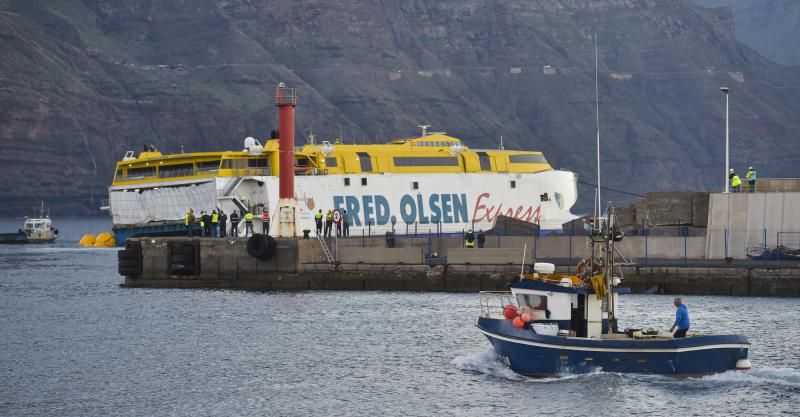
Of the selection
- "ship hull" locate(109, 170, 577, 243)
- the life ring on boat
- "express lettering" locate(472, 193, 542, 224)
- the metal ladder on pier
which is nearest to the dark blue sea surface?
the metal ladder on pier

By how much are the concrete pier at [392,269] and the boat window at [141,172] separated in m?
27.5

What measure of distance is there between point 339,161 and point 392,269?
95.2 feet

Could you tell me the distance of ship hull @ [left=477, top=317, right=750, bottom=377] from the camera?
4503 centimetres

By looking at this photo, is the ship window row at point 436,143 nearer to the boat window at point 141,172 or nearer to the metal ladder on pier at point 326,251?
the boat window at point 141,172

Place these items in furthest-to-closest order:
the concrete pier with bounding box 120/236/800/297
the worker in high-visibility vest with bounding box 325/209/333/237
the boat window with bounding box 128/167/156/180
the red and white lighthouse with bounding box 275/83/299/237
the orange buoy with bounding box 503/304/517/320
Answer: the boat window with bounding box 128/167/156/180 → the worker in high-visibility vest with bounding box 325/209/333/237 → the red and white lighthouse with bounding box 275/83/299/237 → the concrete pier with bounding box 120/236/800/297 → the orange buoy with bounding box 503/304/517/320

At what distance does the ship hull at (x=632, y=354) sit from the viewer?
1773 inches

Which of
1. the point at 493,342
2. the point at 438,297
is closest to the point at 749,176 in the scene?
the point at 438,297

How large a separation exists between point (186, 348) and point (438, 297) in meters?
16.6

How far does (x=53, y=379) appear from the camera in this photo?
4941 cm

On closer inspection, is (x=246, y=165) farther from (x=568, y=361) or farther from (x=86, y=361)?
(x=568, y=361)

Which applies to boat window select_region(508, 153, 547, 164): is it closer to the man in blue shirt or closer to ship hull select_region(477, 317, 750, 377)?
ship hull select_region(477, 317, 750, 377)

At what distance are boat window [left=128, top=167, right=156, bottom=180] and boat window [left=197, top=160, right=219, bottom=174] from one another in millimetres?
5718

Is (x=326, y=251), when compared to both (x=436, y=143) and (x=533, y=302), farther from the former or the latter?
(x=436, y=143)

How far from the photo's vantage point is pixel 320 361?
52.0 metres
